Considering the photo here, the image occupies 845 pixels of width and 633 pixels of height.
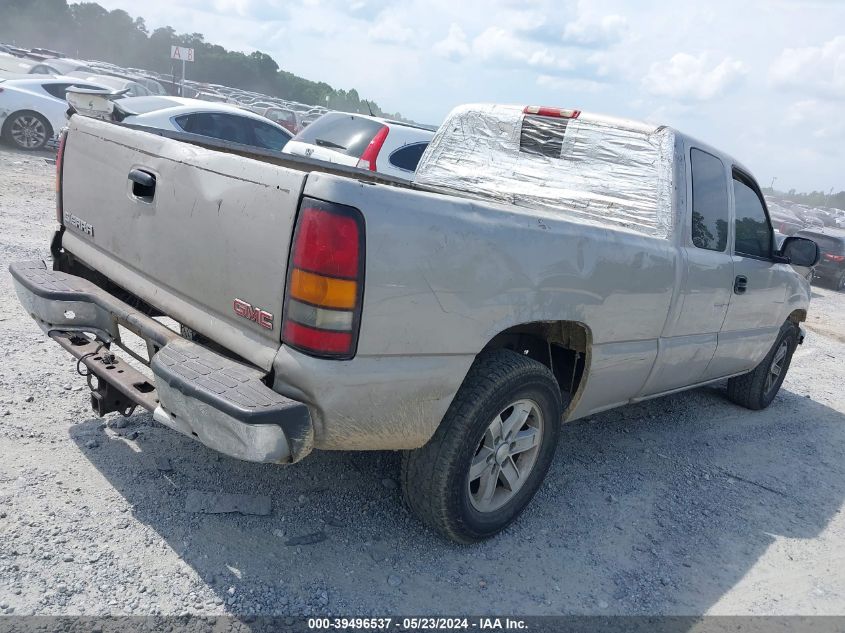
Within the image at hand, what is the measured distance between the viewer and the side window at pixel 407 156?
8.06m

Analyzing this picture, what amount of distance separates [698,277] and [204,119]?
8.63m

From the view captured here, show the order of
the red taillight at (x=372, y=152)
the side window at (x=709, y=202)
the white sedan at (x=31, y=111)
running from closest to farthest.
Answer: the side window at (x=709, y=202)
the red taillight at (x=372, y=152)
the white sedan at (x=31, y=111)

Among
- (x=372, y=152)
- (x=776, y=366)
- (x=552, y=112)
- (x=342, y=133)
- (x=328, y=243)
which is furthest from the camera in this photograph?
(x=342, y=133)

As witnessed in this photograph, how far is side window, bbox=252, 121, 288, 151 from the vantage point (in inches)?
431

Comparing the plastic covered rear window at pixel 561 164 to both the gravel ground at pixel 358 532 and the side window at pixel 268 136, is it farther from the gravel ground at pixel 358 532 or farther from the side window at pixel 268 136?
the side window at pixel 268 136

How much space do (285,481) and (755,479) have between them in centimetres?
308

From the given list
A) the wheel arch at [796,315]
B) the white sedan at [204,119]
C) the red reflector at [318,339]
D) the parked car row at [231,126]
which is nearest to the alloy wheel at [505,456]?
the red reflector at [318,339]

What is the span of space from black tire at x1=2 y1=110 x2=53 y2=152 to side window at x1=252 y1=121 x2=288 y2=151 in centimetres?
531

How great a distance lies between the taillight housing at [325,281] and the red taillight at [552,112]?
246 centimetres

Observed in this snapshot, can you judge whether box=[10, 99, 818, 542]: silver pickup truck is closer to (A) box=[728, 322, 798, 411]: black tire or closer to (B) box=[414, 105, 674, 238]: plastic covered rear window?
(B) box=[414, 105, 674, 238]: plastic covered rear window

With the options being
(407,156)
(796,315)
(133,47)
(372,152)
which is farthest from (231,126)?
(133,47)

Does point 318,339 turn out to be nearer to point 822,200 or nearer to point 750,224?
point 750,224

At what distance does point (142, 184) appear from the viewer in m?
2.87

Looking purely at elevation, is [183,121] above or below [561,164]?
below
